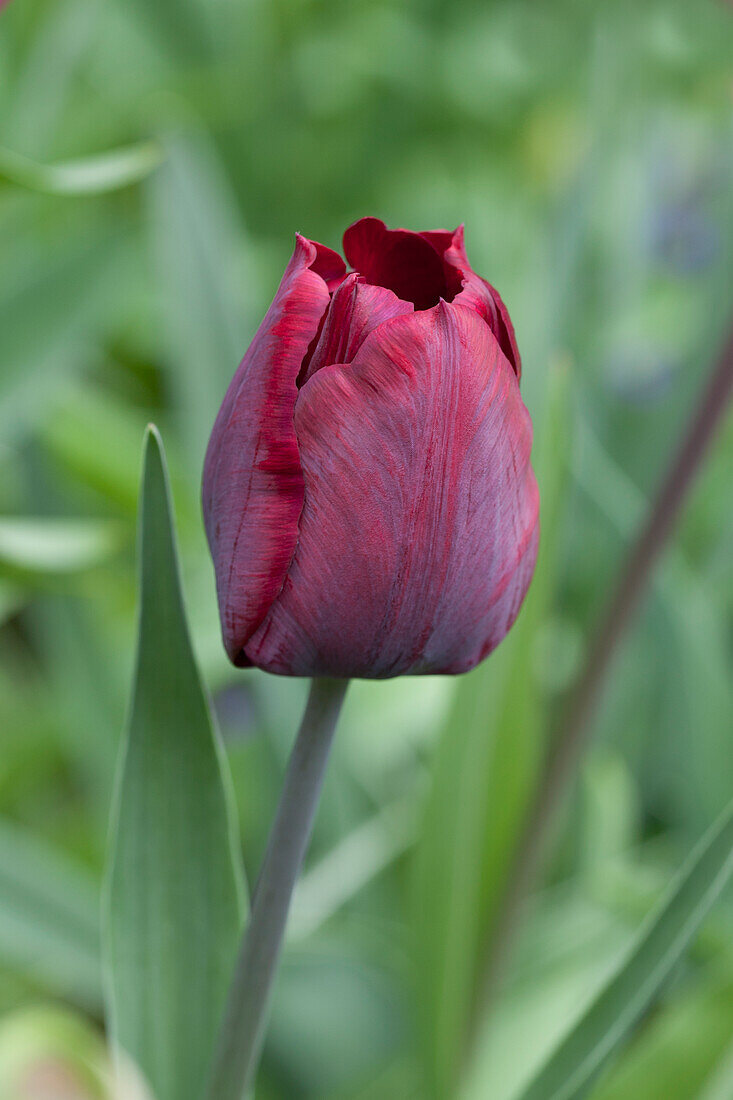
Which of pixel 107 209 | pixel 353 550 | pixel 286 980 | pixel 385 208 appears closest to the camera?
pixel 353 550

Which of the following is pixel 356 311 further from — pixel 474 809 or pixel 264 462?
pixel 474 809

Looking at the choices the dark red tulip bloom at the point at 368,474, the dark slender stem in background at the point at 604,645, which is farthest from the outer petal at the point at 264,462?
the dark slender stem in background at the point at 604,645

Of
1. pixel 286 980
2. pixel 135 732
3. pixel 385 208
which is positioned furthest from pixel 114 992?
pixel 385 208

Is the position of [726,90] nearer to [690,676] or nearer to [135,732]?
[690,676]

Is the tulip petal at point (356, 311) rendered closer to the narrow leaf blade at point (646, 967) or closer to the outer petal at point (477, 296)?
the outer petal at point (477, 296)

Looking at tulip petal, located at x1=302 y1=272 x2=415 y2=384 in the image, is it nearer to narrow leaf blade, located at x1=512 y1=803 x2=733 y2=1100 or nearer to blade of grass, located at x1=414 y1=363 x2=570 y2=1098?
narrow leaf blade, located at x1=512 y1=803 x2=733 y2=1100

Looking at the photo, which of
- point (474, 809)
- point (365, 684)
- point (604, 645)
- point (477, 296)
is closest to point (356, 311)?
point (477, 296)

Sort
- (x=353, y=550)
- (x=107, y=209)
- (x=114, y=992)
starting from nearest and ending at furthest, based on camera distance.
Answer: (x=353, y=550), (x=114, y=992), (x=107, y=209)
